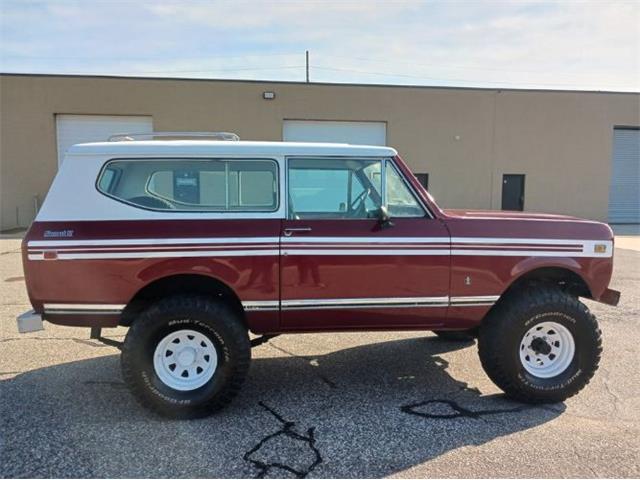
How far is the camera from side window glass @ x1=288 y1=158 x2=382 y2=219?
3822 millimetres

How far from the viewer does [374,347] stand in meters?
5.19

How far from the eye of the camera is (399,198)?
391 centimetres

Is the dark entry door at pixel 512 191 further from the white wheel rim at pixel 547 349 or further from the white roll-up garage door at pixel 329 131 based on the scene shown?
the white wheel rim at pixel 547 349

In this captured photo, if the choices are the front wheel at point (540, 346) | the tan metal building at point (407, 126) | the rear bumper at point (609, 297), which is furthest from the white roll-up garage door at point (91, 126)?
the rear bumper at point (609, 297)

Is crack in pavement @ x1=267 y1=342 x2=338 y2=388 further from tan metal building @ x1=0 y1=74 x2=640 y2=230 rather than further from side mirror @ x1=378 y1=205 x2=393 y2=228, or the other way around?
tan metal building @ x1=0 y1=74 x2=640 y2=230

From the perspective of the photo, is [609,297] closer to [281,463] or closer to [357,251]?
[357,251]

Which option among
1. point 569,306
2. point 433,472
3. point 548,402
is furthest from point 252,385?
point 569,306

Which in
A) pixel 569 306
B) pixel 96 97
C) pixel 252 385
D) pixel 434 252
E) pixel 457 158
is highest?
pixel 96 97

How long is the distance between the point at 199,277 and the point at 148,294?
0.43 m

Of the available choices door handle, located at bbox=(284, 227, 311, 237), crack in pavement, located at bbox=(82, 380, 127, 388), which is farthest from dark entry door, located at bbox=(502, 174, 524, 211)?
crack in pavement, located at bbox=(82, 380, 127, 388)

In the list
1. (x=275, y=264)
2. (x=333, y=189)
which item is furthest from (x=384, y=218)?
(x=275, y=264)

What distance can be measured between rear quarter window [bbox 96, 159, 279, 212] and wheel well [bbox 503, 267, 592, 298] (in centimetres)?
215

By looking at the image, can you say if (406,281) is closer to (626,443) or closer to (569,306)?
(569,306)

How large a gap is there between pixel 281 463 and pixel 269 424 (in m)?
0.53
